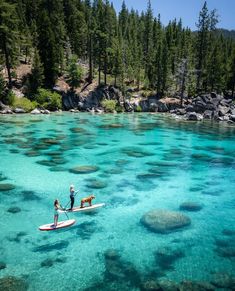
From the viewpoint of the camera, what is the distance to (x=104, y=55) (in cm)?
8106

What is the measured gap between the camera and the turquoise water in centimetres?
1291

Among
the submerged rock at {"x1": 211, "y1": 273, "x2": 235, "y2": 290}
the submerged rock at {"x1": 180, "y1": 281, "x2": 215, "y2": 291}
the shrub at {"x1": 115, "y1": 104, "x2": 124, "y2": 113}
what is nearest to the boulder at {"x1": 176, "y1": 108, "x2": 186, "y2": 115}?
the shrub at {"x1": 115, "y1": 104, "x2": 124, "y2": 113}

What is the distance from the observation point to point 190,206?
785 inches

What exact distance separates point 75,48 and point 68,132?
180 feet

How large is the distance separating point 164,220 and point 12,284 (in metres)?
8.99

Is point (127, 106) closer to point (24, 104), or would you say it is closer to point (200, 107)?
point (200, 107)

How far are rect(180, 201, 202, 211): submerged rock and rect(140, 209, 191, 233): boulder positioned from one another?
1.41 m

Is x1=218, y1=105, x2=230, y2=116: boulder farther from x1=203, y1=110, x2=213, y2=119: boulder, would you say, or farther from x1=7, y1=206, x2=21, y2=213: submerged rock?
x1=7, y1=206, x2=21, y2=213: submerged rock

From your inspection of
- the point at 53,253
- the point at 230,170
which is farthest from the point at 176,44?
the point at 53,253

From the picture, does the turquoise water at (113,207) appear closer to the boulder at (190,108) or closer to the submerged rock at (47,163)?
the submerged rock at (47,163)

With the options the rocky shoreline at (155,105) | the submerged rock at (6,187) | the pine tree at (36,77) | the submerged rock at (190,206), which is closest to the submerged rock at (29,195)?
the submerged rock at (6,187)

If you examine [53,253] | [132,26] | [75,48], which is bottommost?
[53,253]


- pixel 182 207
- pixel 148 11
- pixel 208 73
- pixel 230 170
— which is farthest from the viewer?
pixel 148 11

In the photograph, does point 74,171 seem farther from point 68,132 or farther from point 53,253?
point 68,132
